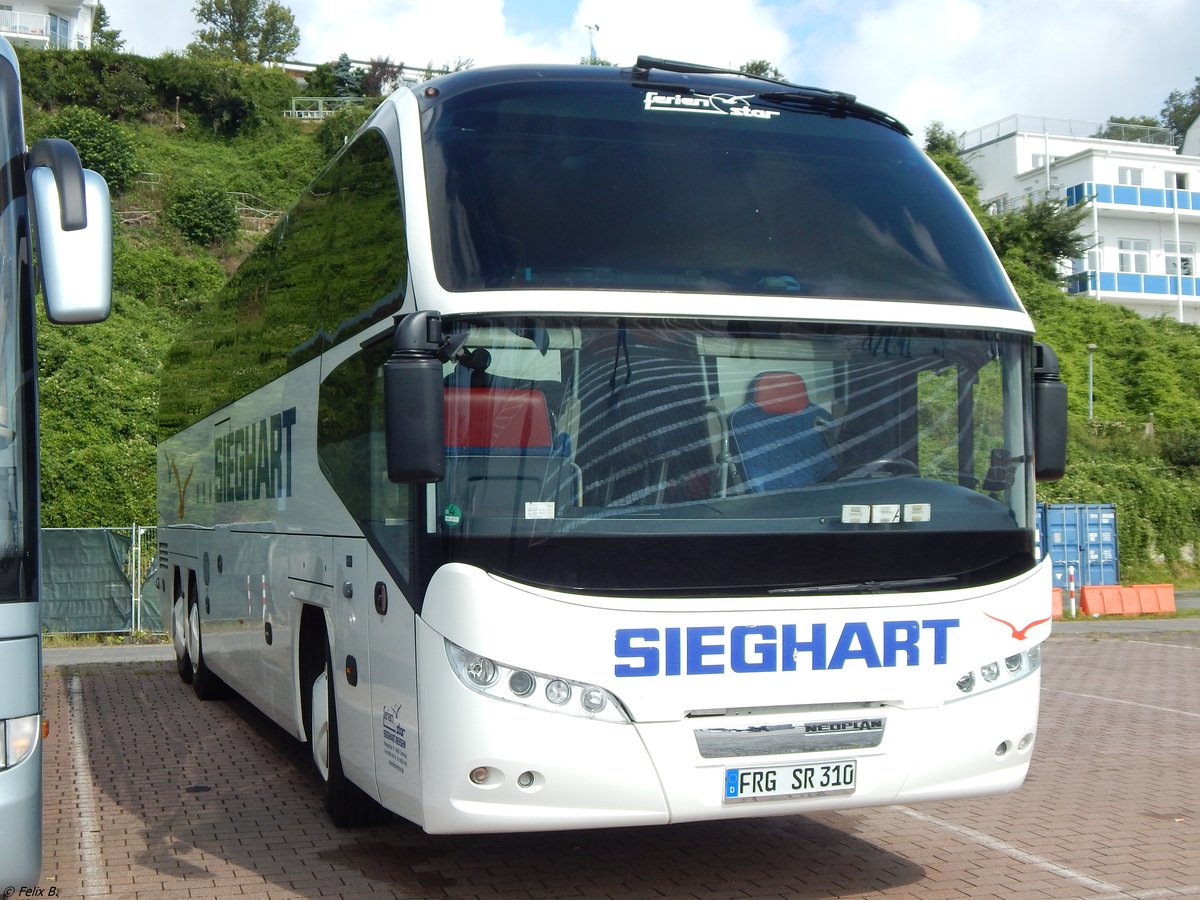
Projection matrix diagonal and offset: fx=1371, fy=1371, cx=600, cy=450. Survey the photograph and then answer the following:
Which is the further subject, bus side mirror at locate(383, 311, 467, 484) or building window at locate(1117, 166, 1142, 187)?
building window at locate(1117, 166, 1142, 187)

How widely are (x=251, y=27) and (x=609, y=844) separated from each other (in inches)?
3756

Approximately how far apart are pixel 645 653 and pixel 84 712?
900 centimetres

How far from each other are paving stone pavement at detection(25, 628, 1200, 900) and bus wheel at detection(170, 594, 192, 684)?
2623 mm

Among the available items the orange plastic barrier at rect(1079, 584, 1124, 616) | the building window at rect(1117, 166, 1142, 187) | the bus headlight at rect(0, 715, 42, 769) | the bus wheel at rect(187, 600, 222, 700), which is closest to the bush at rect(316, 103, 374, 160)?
the building window at rect(1117, 166, 1142, 187)

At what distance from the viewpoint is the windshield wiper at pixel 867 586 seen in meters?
5.68

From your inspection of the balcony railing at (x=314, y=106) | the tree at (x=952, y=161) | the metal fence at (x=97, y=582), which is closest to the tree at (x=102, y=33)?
the balcony railing at (x=314, y=106)

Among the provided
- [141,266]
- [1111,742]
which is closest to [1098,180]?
[141,266]

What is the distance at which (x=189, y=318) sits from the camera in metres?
42.0

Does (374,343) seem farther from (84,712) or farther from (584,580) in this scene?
(84,712)

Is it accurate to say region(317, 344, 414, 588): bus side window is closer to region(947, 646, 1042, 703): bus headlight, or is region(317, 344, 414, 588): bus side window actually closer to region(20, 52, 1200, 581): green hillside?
region(947, 646, 1042, 703): bus headlight

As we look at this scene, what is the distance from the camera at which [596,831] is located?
7418mm

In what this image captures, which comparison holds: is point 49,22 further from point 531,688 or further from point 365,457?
point 531,688

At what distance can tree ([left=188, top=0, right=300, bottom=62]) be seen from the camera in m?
93.1

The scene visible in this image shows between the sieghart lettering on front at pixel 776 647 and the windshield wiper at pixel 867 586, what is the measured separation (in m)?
0.14
